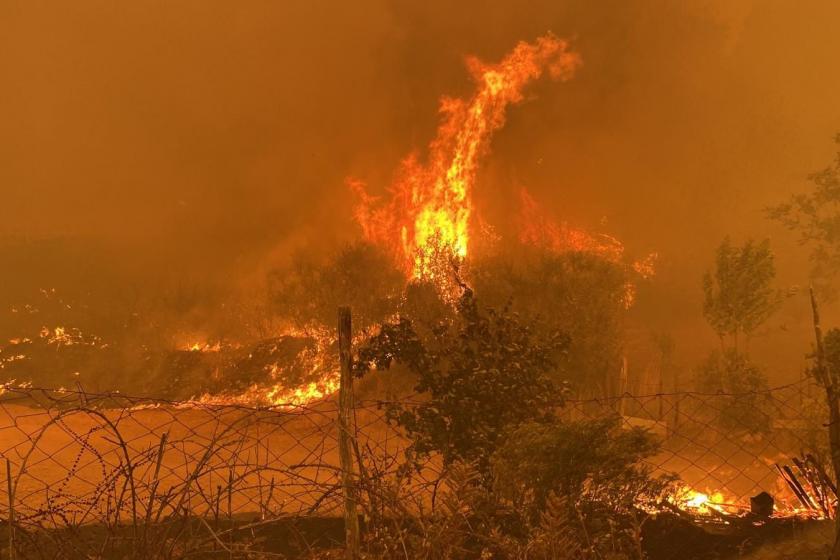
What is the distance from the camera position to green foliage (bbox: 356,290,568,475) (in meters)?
5.68

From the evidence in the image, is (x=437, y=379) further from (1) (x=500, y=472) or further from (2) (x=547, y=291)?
(2) (x=547, y=291)

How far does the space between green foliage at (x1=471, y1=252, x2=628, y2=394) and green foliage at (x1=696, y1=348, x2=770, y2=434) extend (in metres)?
2.62

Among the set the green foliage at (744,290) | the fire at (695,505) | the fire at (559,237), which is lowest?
the fire at (695,505)

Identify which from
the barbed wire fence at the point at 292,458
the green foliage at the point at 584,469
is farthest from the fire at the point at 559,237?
the green foliage at the point at 584,469

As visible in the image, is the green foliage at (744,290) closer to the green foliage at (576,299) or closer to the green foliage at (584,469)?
the green foliage at (576,299)

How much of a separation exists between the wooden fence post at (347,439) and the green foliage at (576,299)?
12.1 meters

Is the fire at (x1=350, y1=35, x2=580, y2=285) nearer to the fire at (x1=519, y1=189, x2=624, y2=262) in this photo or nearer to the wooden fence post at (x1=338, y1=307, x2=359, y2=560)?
the fire at (x1=519, y1=189, x2=624, y2=262)

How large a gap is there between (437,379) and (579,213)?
41196mm

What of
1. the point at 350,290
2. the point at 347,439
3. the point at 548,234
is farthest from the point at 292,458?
the point at 548,234

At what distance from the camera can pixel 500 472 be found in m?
4.52

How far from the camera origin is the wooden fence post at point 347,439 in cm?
366

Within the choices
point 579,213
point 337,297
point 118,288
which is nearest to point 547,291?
point 337,297

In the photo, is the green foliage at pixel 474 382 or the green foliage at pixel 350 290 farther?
the green foliage at pixel 350 290

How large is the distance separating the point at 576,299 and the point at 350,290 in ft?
31.9
